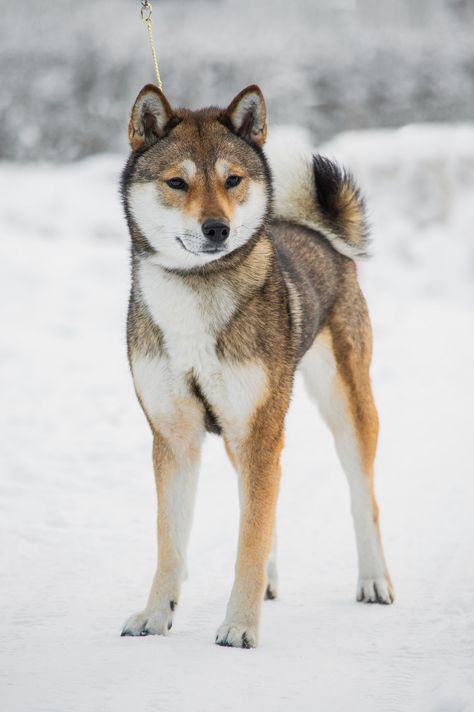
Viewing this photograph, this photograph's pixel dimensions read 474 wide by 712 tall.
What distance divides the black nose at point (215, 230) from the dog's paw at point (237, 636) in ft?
3.99

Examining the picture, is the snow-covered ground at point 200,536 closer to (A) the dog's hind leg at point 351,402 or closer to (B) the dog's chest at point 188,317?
(A) the dog's hind leg at point 351,402

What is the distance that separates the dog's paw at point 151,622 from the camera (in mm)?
2979

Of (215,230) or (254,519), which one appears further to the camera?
(254,519)

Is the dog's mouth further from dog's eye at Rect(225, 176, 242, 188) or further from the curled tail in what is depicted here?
the curled tail

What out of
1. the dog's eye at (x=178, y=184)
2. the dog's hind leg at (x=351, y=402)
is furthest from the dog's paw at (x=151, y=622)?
the dog's eye at (x=178, y=184)

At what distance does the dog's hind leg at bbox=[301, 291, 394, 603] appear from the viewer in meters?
3.65

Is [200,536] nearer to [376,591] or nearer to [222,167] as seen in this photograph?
[376,591]

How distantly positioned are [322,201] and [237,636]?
2.03 m

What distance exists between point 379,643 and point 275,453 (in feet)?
2.24

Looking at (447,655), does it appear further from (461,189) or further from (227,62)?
(227,62)

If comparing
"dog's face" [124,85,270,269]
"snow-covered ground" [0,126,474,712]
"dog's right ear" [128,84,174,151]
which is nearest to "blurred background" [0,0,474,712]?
"snow-covered ground" [0,126,474,712]

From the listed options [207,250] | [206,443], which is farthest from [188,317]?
[206,443]

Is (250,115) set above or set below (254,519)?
above

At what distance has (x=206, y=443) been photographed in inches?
229
